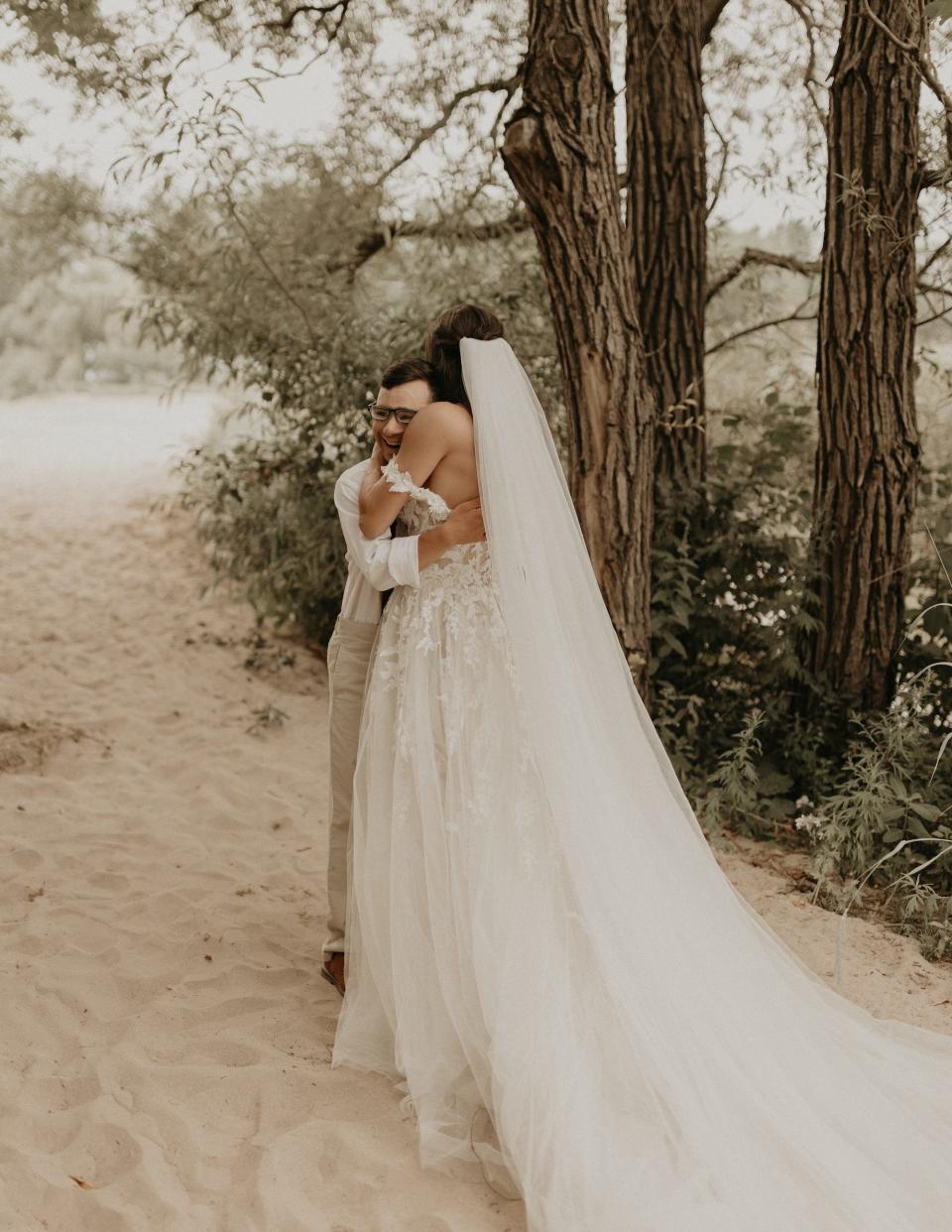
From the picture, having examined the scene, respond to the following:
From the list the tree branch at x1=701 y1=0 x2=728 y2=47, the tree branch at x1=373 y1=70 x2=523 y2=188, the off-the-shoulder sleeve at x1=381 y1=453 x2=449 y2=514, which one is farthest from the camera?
the tree branch at x1=373 y1=70 x2=523 y2=188

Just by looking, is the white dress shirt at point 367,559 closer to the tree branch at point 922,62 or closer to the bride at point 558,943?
the bride at point 558,943

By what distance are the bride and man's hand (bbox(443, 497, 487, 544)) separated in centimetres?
5

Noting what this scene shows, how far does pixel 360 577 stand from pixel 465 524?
441mm

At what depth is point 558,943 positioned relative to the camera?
2.58m

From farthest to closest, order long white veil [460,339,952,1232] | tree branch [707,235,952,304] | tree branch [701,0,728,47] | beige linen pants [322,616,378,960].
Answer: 1. tree branch [707,235,952,304]
2. tree branch [701,0,728,47]
3. beige linen pants [322,616,378,960]
4. long white veil [460,339,952,1232]

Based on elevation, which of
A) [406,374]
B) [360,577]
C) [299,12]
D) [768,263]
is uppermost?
[299,12]

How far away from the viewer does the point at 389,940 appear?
2766 mm

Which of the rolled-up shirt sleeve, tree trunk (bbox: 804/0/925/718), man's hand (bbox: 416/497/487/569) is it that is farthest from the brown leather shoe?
tree trunk (bbox: 804/0/925/718)

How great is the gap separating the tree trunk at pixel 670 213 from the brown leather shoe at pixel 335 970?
2755mm

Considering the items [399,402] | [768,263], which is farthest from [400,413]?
[768,263]

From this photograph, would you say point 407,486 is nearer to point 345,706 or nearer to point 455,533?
point 455,533

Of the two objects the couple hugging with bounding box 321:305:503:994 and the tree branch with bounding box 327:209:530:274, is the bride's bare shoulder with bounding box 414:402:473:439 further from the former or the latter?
the tree branch with bounding box 327:209:530:274

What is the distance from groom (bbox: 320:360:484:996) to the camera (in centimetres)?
287

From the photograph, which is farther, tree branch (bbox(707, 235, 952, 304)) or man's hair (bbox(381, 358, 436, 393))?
tree branch (bbox(707, 235, 952, 304))
